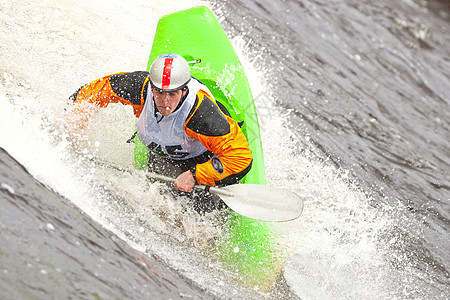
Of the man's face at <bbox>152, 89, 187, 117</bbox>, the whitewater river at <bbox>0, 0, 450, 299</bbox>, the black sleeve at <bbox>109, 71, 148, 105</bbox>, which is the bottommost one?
the whitewater river at <bbox>0, 0, 450, 299</bbox>

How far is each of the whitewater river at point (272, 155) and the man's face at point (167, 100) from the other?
2.17ft

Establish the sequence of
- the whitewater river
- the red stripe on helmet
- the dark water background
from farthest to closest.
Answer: the dark water background < the red stripe on helmet < the whitewater river

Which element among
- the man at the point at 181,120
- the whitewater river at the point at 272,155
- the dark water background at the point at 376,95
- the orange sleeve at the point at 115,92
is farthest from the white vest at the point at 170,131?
the dark water background at the point at 376,95

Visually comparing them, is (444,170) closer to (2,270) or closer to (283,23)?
(283,23)

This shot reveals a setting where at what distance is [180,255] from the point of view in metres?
3.05

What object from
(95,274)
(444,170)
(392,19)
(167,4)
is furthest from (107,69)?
(392,19)

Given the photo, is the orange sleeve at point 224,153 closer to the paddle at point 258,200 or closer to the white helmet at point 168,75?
the paddle at point 258,200

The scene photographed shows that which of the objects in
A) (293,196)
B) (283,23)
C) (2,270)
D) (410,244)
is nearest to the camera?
(2,270)

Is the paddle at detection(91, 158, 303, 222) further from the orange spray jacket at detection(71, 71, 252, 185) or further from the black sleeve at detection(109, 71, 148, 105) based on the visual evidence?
the black sleeve at detection(109, 71, 148, 105)

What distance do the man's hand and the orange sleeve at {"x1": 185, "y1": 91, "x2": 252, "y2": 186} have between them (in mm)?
40

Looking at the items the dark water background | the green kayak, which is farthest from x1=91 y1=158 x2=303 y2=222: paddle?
the dark water background

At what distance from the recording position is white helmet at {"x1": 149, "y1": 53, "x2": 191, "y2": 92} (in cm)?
276

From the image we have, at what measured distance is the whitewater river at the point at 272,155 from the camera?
2206 mm

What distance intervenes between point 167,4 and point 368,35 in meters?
3.01
